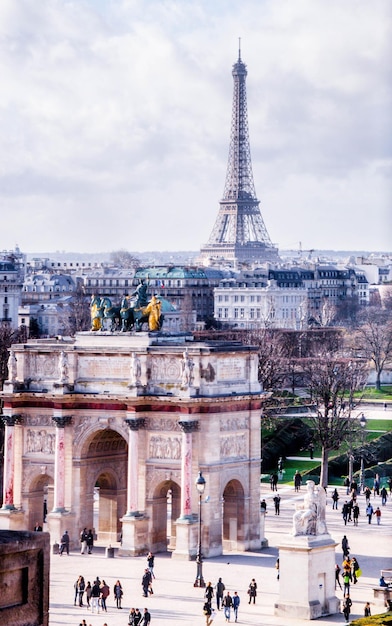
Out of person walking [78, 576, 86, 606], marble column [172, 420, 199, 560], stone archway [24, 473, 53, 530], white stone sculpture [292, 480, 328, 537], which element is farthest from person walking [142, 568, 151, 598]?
stone archway [24, 473, 53, 530]

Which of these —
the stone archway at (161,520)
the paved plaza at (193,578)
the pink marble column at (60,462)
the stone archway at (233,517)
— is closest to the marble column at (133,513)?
the stone archway at (161,520)

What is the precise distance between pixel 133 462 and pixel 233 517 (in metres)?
4.01

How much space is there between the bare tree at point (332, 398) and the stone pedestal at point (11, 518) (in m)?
19.4

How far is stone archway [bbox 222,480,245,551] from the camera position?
2327 inches

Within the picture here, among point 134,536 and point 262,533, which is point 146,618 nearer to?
point 134,536

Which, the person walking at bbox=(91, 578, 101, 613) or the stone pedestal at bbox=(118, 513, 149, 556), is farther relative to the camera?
the stone pedestal at bbox=(118, 513, 149, 556)

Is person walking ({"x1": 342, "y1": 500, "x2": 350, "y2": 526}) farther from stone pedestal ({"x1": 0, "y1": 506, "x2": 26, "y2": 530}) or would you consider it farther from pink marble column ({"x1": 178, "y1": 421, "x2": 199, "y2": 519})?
stone pedestal ({"x1": 0, "y1": 506, "x2": 26, "y2": 530})

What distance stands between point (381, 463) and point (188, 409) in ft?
89.4

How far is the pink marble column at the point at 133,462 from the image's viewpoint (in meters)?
58.3

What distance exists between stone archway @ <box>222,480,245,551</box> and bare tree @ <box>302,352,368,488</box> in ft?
56.0

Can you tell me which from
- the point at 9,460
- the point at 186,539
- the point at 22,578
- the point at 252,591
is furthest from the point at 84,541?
the point at 22,578

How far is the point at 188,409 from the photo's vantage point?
188ft

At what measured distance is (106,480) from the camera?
62344mm

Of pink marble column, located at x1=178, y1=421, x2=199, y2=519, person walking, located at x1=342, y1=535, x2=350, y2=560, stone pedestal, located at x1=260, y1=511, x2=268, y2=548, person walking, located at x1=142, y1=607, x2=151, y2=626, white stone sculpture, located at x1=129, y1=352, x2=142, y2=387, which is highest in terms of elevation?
white stone sculpture, located at x1=129, y1=352, x2=142, y2=387
